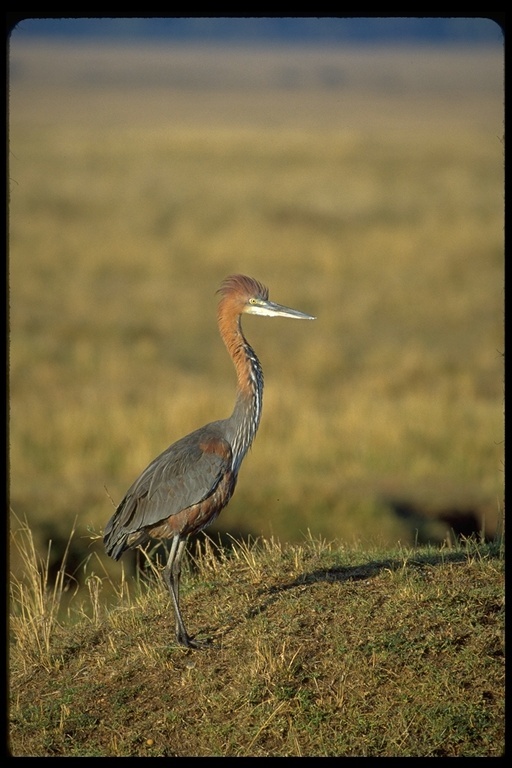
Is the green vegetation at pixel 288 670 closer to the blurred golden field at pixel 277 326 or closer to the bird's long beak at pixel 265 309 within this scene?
the bird's long beak at pixel 265 309

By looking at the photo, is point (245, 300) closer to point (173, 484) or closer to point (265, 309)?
point (265, 309)

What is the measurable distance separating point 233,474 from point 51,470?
950cm

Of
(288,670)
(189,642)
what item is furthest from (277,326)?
(288,670)

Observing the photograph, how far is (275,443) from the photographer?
56.0 feet

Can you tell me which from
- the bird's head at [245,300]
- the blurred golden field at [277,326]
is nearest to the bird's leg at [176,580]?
the bird's head at [245,300]

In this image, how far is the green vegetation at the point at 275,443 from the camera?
20.3 ft

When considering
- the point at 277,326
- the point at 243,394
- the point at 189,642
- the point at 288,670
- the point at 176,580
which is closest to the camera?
the point at 288,670

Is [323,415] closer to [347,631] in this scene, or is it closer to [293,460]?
[293,460]

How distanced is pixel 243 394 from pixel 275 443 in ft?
32.0

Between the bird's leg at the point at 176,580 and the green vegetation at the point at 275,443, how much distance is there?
13 centimetres

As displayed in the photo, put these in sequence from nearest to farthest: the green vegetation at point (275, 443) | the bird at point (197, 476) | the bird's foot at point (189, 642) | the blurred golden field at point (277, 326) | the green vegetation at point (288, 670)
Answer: the green vegetation at point (288, 670)
the green vegetation at point (275, 443)
the bird's foot at point (189, 642)
the bird at point (197, 476)
the blurred golden field at point (277, 326)

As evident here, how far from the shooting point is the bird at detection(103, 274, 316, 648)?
6.91 meters

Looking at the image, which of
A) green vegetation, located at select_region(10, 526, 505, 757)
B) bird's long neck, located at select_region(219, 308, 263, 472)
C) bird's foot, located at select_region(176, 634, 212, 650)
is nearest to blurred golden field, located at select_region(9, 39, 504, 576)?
green vegetation, located at select_region(10, 526, 505, 757)

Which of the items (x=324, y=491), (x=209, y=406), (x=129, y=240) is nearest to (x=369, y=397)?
(x=209, y=406)
